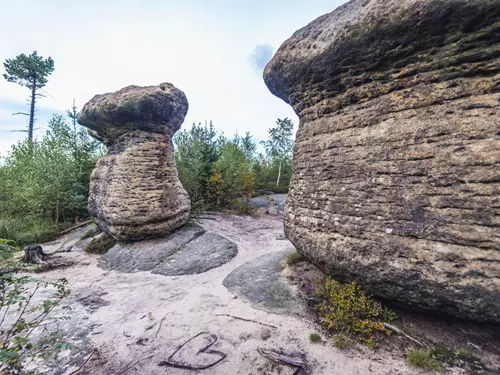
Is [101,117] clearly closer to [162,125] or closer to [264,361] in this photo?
[162,125]

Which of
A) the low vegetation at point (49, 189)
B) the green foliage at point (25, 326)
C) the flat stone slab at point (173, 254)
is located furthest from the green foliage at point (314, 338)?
the low vegetation at point (49, 189)

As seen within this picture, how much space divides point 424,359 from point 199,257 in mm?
6046

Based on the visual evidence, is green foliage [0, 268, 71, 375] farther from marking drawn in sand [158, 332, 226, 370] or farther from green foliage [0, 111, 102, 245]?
green foliage [0, 111, 102, 245]

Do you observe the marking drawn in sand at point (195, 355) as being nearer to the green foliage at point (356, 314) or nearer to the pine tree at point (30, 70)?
the green foliage at point (356, 314)

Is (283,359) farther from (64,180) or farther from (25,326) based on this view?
(64,180)

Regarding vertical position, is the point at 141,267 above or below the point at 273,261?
below

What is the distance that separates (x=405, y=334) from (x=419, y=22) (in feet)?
14.8

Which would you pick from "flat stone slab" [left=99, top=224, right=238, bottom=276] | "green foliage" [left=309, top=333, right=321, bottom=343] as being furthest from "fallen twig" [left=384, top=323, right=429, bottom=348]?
"flat stone slab" [left=99, top=224, right=238, bottom=276]

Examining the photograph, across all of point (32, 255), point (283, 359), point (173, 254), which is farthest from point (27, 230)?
point (283, 359)

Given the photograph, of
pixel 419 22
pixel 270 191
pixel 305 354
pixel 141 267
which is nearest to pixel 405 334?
pixel 305 354

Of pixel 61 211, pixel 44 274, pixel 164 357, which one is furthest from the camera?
pixel 61 211

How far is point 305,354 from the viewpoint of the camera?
3.20m

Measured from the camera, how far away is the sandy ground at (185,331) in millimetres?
3053

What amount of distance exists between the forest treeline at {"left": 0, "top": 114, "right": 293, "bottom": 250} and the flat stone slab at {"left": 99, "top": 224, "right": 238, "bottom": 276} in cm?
496
